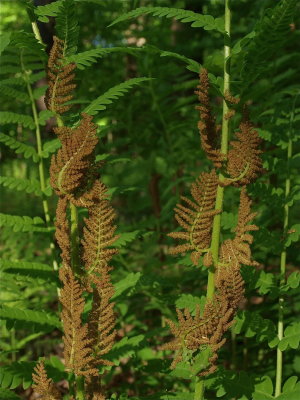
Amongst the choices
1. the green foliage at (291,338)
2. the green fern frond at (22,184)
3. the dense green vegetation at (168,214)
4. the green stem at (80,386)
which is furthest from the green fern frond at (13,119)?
the green foliage at (291,338)

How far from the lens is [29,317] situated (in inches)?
65.2

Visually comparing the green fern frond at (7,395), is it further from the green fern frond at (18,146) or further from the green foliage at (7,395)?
the green fern frond at (18,146)

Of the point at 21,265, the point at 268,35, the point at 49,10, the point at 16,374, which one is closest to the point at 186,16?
the point at 268,35

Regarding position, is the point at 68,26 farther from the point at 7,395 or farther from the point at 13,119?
the point at 7,395

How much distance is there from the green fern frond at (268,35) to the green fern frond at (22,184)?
88 centimetres

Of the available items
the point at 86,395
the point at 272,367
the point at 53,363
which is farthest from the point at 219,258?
the point at 272,367

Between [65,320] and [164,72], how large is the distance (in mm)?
1870

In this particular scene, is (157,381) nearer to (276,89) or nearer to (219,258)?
(219,258)

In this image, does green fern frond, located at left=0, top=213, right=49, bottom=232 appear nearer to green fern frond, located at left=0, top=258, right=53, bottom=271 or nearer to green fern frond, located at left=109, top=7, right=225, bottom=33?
green fern frond, located at left=0, top=258, right=53, bottom=271

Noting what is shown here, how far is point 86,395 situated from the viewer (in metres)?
1.41

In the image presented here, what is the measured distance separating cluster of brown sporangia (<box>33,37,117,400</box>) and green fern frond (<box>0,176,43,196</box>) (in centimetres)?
53

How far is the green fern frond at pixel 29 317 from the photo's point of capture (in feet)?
5.21

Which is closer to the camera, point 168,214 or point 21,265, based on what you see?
point 21,265

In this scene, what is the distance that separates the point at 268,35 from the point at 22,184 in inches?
39.3
